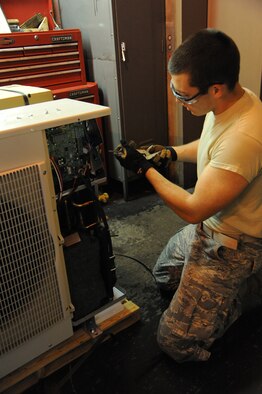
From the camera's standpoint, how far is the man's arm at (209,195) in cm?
123

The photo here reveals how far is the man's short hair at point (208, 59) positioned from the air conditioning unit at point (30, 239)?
0.33m

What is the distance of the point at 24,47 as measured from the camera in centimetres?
224

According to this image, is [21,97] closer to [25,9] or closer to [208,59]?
[208,59]

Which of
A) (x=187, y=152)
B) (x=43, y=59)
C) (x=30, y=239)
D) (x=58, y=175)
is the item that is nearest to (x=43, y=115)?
(x=58, y=175)

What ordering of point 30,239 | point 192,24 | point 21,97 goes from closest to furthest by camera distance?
point 30,239 → point 21,97 → point 192,24

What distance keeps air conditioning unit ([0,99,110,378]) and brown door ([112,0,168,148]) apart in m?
1.22

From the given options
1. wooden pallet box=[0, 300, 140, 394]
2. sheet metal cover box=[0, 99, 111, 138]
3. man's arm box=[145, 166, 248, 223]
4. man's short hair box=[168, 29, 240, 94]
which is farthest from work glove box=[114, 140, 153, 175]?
wooden pallet box=[0, 300, 140, 394]

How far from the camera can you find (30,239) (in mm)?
1158

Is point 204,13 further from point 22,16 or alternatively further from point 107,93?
point 22,16

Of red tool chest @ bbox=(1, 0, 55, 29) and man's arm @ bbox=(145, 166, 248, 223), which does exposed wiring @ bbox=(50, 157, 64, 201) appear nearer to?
man's arm @ bbox=(145, 166, 248, 223)

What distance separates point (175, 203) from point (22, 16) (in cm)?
221

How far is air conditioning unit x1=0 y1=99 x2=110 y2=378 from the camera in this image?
1072mm

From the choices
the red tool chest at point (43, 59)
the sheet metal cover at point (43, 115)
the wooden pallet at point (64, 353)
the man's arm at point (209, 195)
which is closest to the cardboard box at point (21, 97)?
the sheet metal cover at point (43, 115)

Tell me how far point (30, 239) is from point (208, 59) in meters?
0.84
